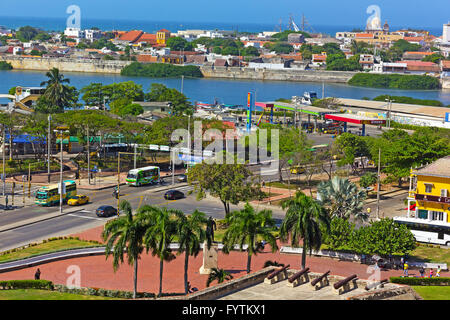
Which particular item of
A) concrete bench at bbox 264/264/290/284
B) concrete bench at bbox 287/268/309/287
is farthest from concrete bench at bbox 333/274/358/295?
concrete bench at bbox 264/264/290/284

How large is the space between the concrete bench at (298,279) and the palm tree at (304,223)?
465cm

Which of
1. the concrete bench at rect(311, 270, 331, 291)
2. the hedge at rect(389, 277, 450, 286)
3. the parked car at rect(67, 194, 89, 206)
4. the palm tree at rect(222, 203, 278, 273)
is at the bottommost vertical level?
the hedge at rect(389, 277, 450, 286)

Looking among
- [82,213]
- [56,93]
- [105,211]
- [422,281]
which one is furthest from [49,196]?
[56,93]

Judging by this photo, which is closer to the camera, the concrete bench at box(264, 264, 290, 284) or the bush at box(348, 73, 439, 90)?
the concrete bench at box(264, 264, 290, 284)

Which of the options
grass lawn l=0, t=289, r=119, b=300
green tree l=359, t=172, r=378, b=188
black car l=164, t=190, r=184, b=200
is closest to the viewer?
grass lawn l=0, t=289, r=119, b=300

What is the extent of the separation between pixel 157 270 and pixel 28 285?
6.76m

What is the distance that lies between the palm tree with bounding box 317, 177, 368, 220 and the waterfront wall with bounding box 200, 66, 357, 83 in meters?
149

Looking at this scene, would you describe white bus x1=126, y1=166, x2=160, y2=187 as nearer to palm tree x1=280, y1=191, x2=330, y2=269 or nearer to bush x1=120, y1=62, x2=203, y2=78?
palm tree x1=280, y1=191, x2=330, y2=269

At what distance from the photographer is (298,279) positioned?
30922 millimetres

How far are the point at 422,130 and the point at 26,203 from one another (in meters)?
37.5

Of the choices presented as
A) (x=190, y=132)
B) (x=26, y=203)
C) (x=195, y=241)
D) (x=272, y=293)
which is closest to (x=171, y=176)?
(x=190, y=132)

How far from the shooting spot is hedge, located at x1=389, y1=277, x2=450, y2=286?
118 feet
